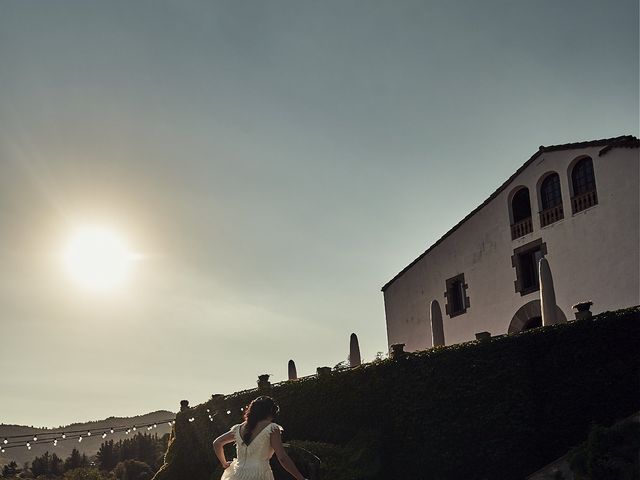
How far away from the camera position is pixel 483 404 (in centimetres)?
1741

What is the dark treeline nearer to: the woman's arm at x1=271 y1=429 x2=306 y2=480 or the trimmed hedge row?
the trimmed hedge row

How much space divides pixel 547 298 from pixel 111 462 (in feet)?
118

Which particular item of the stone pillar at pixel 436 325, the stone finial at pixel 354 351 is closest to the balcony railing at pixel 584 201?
the stone pillar at pixel 436 325

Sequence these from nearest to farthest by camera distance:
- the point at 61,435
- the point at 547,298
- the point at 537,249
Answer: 1. the point at 547,298
2. the point at 537,249
3. the point at 61,435

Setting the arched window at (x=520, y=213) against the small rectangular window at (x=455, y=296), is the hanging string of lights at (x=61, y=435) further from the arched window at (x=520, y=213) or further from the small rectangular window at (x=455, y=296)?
the arched window at (x=520, y=213)

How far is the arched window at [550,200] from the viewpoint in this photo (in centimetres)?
2312

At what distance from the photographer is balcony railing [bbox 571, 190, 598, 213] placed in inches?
846

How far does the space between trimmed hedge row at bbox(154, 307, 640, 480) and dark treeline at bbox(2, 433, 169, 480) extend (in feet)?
74.6

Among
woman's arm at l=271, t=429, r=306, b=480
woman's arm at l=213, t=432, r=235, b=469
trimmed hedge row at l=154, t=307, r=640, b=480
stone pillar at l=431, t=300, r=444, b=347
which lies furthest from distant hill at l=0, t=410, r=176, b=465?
woman's arm at l=271, t=429, r=306, b=480

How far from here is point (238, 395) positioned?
27.1 metres

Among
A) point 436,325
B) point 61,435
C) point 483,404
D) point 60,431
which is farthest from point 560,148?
point 60,431

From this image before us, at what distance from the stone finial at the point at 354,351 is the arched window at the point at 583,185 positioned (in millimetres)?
9533

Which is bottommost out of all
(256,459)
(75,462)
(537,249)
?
(75,462)

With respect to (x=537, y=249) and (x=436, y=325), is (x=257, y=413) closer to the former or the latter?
(x=436, y=325)
